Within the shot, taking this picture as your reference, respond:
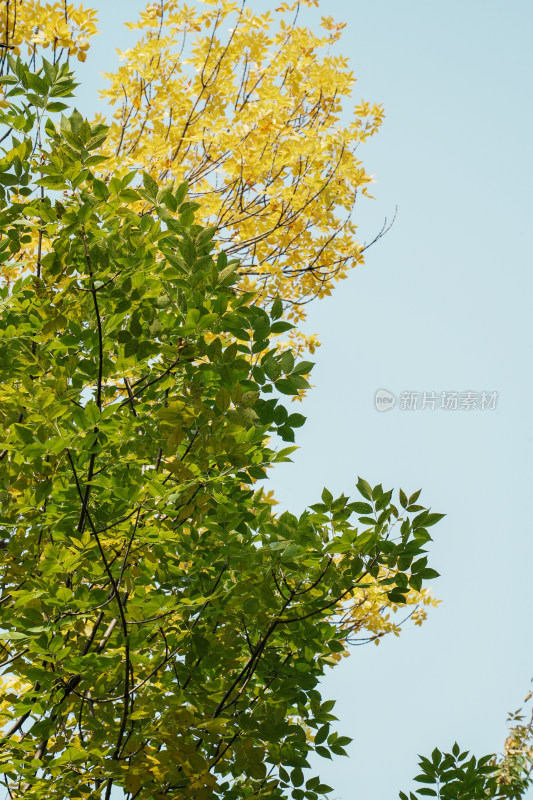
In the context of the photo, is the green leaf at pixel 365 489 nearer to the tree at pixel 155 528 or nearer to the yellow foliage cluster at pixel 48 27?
the tree at pixel 155 528

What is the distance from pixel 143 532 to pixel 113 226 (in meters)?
1.09

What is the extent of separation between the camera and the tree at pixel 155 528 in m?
2.11

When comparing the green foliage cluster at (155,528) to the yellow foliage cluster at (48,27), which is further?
the yellow foliage cluster at (48,27)

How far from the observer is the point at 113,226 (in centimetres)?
250

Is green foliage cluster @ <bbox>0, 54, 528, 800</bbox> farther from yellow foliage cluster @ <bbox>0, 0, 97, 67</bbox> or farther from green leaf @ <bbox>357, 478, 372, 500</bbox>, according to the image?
yellow foliage cluster @ <bbox>0, 0, 97, 67</bbox>

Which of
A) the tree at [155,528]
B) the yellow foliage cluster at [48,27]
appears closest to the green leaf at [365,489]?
the tree at [155,528]

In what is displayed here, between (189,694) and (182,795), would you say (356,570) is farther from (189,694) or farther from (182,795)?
(182,795)

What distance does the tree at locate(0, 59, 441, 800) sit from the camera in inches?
83.0

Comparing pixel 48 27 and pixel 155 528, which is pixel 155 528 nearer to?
pixel 155 528

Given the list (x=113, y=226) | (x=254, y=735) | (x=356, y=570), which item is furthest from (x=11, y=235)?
(x=254, y=735)

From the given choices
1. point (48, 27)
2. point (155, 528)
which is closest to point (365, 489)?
point (155, 528)

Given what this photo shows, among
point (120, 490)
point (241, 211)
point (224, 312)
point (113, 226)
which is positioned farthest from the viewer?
point (241, 211)

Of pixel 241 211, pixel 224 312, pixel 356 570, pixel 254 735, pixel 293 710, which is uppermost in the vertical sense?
pixel 241 211

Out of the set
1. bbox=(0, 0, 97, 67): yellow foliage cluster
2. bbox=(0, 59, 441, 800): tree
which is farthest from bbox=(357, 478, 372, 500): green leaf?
bbox=(0, 0, 97, 67): yellow foliage cluster
